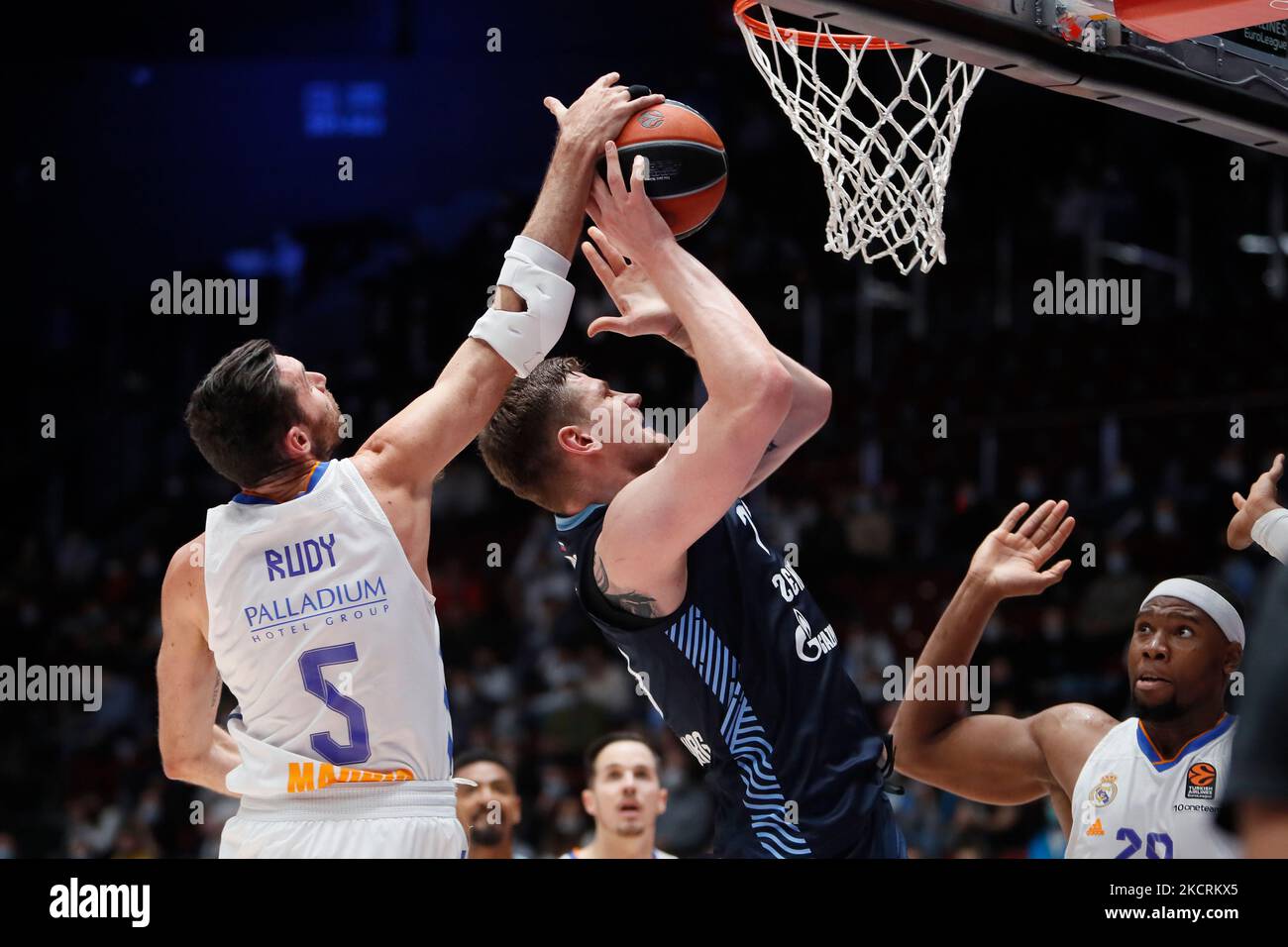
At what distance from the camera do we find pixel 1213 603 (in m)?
4.39

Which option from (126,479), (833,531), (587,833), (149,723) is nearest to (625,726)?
(587,833)

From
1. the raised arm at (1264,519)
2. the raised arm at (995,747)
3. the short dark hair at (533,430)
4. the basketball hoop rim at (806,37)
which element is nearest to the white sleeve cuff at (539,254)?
the short dark hair at (533,430)

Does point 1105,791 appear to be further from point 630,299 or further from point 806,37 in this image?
point 806,37

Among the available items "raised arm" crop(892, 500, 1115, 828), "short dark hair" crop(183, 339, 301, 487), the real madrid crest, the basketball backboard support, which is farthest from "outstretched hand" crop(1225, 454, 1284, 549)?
"short dark hair" crop(183, 339, 301, 487)

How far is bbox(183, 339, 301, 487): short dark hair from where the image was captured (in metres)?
3.21

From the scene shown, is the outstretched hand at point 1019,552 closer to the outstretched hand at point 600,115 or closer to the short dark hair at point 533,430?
the short dark hair at point 533,430

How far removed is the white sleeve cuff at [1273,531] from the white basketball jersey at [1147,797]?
582 mm

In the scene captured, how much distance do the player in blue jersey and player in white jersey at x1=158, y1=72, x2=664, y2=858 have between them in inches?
10.8

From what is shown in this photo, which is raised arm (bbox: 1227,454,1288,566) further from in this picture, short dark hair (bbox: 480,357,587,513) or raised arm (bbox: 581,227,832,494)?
short dark hair (bbox: 480,357,587,513)

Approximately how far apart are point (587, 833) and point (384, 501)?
18.8 ft

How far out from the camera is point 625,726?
9.01 meters

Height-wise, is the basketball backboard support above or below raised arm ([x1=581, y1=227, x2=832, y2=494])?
above

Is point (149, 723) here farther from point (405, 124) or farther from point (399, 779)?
point (399, 779)
